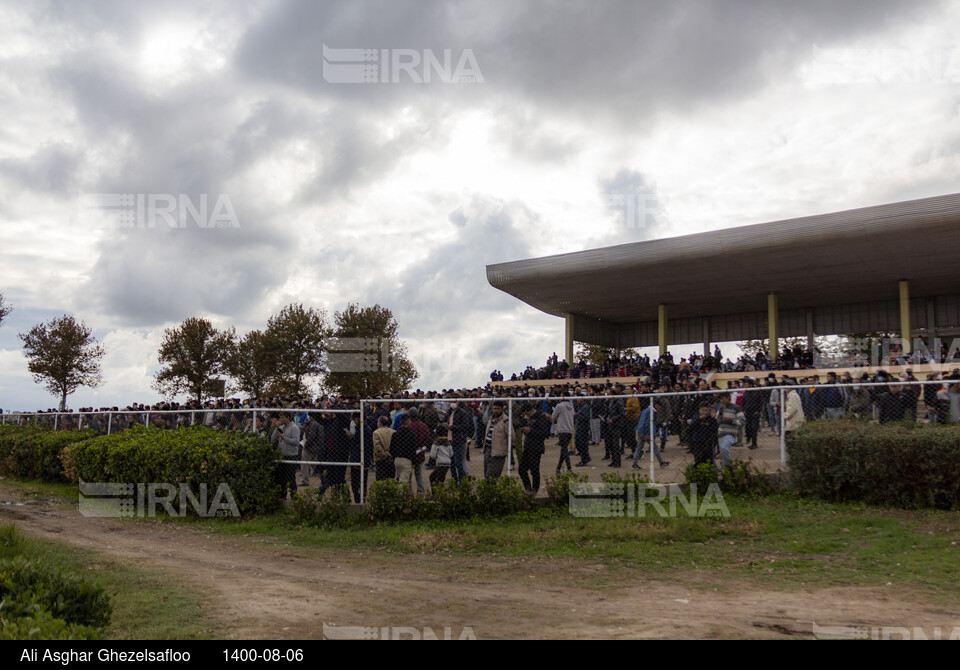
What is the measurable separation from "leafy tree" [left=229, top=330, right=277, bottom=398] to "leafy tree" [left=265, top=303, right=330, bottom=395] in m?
0.34

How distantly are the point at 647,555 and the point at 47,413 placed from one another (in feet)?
68.4

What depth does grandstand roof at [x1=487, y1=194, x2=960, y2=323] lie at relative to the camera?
2466 cm

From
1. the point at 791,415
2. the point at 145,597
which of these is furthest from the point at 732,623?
the point at 791,415

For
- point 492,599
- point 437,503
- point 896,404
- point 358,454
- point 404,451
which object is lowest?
point 492,599

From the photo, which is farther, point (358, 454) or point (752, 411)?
point (358, 454)

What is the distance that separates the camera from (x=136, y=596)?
7.38m

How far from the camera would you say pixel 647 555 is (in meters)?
9.27

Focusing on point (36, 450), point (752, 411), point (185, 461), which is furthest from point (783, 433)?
point (36, 450)

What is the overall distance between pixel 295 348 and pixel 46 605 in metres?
40.7

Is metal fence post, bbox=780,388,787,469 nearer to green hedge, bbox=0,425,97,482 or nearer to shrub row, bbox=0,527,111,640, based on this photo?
shrub row, bbox=0,527,111,640

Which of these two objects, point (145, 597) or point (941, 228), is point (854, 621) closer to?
point (145, 597)

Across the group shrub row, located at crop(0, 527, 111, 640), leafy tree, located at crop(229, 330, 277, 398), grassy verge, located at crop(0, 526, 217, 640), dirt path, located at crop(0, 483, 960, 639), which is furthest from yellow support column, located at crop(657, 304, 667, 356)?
shrub row, located at crop(0, 527, 111, 640)

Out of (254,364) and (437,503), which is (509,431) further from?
(254,364)

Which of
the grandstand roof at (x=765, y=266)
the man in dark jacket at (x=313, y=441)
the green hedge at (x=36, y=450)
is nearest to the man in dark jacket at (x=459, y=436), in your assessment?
the man in dark jacket at (x=313, y=441)
